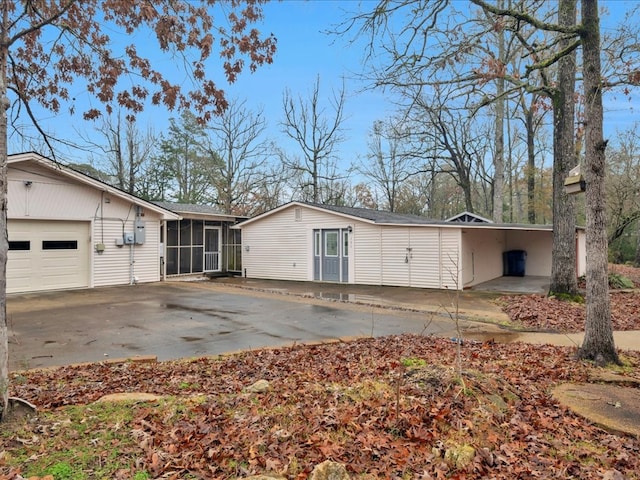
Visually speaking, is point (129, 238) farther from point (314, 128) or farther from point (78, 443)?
point (314, 128)

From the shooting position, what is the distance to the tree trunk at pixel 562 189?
11.6 meters

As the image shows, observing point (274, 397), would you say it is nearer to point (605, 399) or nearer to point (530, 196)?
point (605, 399)

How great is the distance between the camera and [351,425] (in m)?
3.25

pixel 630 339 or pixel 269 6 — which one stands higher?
pixel 269 6

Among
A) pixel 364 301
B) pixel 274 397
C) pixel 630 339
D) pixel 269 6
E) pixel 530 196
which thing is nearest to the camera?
pixel 274 397

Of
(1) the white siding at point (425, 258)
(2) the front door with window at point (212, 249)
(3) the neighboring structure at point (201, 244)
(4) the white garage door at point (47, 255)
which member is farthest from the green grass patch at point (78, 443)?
(2) the front door with window at point (212, 249)

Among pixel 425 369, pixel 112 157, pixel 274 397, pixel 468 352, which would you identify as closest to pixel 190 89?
pixel 274 397

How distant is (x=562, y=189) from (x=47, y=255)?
1604 cm

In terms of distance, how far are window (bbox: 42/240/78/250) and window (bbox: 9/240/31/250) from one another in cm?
46

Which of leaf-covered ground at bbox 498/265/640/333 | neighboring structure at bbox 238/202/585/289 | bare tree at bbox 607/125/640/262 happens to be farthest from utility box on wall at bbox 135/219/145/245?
bare tree at bbox 607/125/640/262

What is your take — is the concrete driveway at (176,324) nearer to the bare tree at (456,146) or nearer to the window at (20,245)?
the window at (20,245)

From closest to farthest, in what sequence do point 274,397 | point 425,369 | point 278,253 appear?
point 274,397
point 425,369
point 278,253

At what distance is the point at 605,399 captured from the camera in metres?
4.20

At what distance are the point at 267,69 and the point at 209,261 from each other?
1501cm
